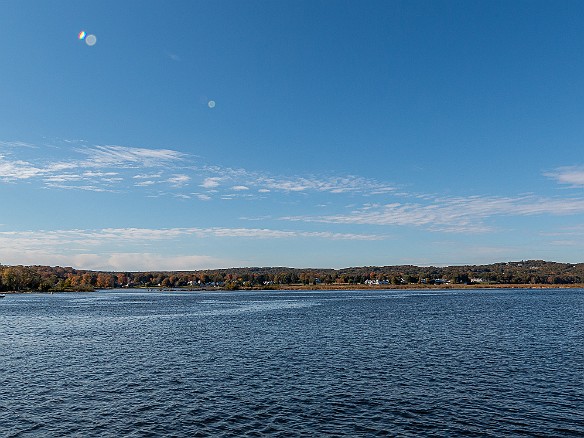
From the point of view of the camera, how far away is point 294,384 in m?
41.6

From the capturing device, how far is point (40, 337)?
2921 inches

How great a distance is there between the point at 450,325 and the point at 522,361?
37712 millimetres

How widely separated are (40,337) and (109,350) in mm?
21052

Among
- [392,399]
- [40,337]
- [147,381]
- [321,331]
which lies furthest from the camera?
[321,331]

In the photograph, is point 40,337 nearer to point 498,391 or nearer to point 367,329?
point 367,329

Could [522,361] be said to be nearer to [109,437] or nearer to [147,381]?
[147,381]

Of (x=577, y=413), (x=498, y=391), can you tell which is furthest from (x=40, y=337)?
(x=577, y=413)

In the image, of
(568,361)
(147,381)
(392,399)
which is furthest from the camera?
(568,361)

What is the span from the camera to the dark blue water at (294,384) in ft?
101

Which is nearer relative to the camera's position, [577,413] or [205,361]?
[577,413]

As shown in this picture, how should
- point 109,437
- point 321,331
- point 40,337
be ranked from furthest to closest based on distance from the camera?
point 321,331 → point 40,337 → point 109,437

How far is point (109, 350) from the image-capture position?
61.2 meters

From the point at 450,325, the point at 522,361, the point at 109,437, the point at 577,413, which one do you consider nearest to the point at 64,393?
the point at 109,437

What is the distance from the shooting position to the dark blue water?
3069cm
